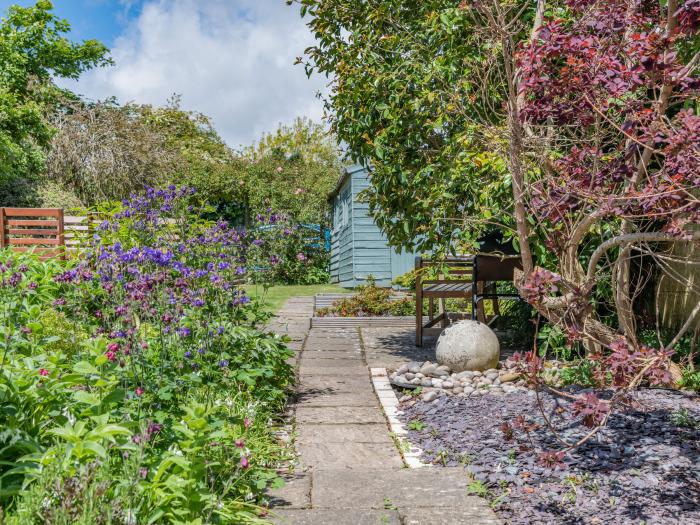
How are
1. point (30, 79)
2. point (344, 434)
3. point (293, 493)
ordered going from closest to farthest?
1. point (293, 493)
2. point (344, 434)
3. point (30, 79)

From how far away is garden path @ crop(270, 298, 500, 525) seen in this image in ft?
9.68

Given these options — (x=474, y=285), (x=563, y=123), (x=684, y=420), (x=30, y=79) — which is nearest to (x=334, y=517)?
(x=684, y=420)

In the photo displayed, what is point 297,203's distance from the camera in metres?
19.2

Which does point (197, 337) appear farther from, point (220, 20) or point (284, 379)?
point (220, 20)

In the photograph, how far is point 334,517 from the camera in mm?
2914

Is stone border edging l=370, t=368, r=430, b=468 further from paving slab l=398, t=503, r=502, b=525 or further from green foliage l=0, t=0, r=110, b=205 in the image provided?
green foliage l=0, t=0, r=110, b=205

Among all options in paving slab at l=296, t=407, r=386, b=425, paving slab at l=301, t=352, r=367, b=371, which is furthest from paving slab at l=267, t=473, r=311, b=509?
paving slab at l=301, t=352, r=367, b=371

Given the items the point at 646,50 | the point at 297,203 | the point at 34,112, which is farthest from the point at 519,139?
the point at 34,112

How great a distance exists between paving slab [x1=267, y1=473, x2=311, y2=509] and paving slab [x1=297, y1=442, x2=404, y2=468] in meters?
0.23

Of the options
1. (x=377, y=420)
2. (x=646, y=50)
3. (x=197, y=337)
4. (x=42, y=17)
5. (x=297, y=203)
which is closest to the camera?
(x=646, y=50)

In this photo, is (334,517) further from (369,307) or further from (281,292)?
(281,292)

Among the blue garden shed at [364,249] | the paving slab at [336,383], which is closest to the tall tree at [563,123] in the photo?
the paving slab at [336,383]

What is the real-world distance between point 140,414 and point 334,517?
0.98 meters

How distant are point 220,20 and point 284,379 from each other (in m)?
3.04
